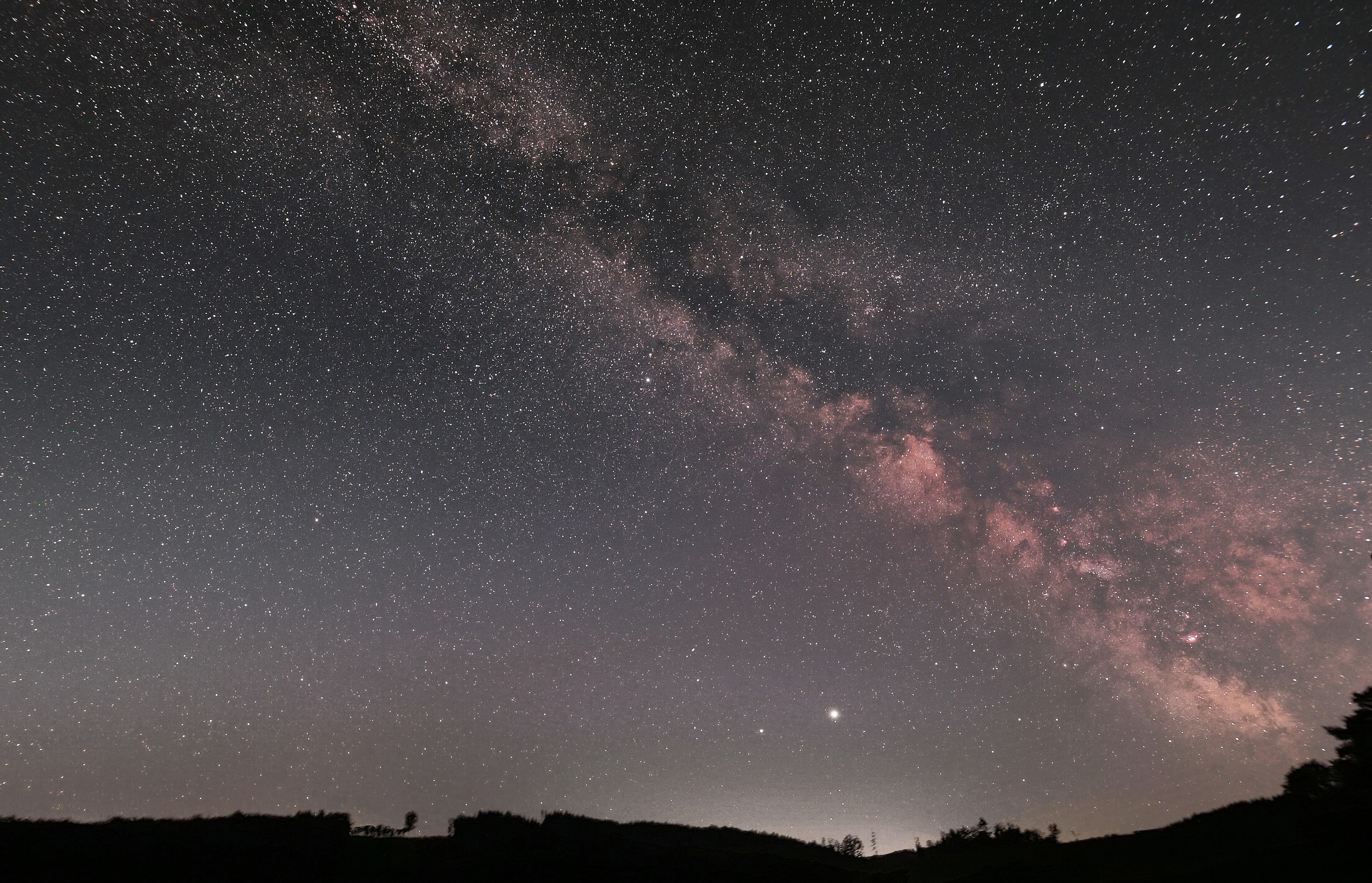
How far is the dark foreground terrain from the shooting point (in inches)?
642

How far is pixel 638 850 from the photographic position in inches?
1046

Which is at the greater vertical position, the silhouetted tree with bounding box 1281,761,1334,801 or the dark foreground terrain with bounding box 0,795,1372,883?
the silhouetted tree with bounding box 1281,761,1334,801

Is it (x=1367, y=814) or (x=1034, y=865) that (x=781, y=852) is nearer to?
(x=1034, y=865)

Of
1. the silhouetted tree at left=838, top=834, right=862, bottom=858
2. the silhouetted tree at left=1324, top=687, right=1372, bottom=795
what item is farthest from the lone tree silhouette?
the silhouetted tree at left=838, top=834, right=862, bottom=858

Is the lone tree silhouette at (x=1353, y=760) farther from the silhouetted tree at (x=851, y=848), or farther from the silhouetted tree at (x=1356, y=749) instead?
the silhouetted tree at (x=851, y=848)

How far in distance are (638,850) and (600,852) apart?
96.2 inches

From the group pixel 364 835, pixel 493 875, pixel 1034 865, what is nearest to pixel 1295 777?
pixel 1034 865

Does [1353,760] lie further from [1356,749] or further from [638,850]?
[638,850]

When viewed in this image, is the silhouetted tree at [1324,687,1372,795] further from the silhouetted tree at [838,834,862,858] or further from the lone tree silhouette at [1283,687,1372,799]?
the silhouetted tree at [838,834,862,858]

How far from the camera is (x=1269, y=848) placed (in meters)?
19.8

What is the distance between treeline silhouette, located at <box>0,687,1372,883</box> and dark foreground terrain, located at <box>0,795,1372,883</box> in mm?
66

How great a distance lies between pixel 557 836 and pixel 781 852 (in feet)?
52.5

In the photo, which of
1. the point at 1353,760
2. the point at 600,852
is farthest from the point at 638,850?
the point at 1353,760

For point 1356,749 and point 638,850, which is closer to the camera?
point 1356,749
